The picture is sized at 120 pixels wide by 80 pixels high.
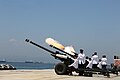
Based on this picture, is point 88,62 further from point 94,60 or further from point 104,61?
point 104,61

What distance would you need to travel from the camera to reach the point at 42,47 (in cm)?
3456

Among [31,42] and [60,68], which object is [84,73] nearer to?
[60,68]

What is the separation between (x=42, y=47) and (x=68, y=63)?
2915 millimetres

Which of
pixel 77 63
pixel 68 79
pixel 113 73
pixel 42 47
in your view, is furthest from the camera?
pixel 113 73

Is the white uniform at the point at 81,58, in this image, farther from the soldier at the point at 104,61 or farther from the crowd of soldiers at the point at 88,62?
the soldier at the point at 104,61

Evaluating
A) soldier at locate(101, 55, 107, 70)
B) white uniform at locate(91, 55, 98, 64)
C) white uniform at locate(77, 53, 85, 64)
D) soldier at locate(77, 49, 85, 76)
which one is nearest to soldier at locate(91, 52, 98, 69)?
white uniform at locate(91, 55, 98, 64)

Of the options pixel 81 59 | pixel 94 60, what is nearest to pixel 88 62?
pixel 94 60

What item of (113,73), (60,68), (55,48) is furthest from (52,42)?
(113,73)

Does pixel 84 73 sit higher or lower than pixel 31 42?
lower

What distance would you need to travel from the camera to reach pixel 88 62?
110 feet

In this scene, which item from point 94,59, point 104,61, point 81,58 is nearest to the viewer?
point 81,58

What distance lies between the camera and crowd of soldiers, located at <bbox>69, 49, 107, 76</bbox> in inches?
1270

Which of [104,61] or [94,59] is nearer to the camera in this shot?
[94,59]

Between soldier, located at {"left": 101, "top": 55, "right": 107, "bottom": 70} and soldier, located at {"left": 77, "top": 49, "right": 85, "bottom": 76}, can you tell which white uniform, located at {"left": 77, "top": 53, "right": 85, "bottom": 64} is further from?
soldier, located at {"left": 101, "top": 55, "right": 107, "bottom": 70}
